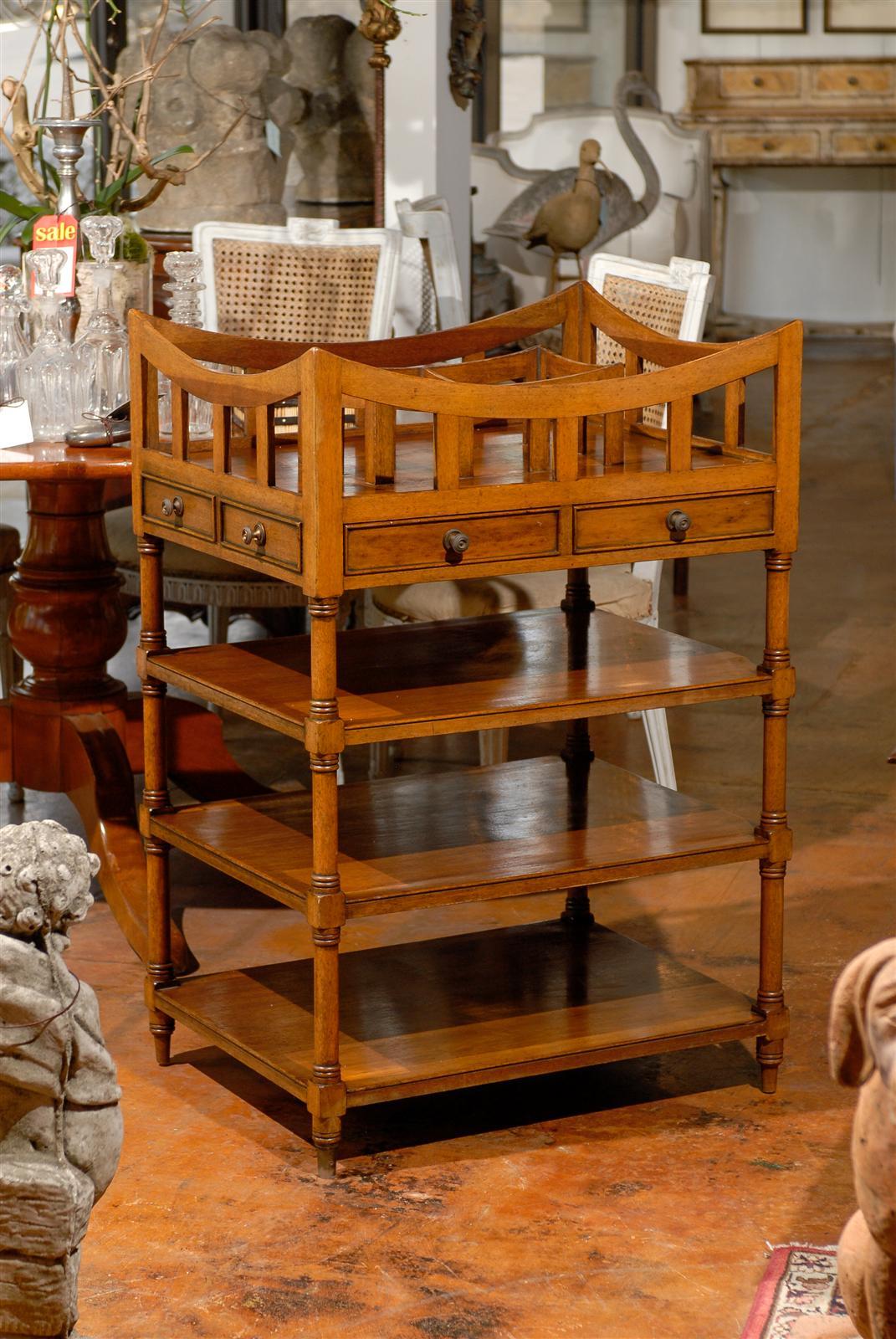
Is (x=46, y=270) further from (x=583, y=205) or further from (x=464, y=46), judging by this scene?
(x=583, y=205)

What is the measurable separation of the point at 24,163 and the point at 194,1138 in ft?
6.00

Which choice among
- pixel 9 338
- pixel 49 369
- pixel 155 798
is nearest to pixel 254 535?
pixel 155 798

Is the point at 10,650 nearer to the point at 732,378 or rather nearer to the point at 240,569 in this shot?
the point at 240,569

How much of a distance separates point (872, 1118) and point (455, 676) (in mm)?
1327

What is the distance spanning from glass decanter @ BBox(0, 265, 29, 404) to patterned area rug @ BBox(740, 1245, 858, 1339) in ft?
6.08

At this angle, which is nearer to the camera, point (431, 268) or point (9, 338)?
point (9, 338)

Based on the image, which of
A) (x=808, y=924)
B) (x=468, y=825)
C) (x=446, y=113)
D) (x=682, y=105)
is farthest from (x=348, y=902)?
(x=682, y=105)

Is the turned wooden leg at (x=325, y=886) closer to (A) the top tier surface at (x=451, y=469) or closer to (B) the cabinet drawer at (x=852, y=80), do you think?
(A) the top tier surface at (x=451, y=469)

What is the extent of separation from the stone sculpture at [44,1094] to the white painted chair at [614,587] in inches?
82.3

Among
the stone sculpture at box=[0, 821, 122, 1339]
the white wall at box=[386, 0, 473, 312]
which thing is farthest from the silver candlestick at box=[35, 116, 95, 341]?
the white wall at box=[386, 0, 473, 312]

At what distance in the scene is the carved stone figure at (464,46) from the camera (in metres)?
6.32

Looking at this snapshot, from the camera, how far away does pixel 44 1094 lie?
184 cm

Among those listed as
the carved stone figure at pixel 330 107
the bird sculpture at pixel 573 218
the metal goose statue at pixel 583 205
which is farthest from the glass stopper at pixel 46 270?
the bird sculpture at pixel 573 218

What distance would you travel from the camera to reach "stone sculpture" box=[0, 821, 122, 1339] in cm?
182
